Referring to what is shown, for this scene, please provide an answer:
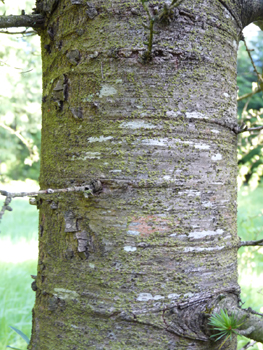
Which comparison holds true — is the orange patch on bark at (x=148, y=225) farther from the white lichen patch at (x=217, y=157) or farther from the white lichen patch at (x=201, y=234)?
the white lichen patch at (x=217, y=157)

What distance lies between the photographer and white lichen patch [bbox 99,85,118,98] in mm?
985

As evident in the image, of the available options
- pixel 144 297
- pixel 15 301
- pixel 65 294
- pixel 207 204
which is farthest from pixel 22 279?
pixel 207 204

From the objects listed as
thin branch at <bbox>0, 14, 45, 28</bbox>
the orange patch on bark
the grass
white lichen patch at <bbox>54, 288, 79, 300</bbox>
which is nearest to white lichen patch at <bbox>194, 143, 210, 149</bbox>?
the orange patch on bark

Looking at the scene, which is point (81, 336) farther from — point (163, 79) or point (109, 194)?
point (163, 79)

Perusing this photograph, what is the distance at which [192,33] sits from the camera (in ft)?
3.30

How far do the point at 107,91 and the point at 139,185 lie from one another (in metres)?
0.31

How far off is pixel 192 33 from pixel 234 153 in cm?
44

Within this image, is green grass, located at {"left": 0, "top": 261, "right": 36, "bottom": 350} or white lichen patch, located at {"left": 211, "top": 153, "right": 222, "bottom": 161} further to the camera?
green grass, located at {"left": 0, "top": 261, "right": 36, "bottom": 350}

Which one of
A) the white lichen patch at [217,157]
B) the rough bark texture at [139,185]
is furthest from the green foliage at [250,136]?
the rough bark texture at [139,185]

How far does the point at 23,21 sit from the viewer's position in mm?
1181

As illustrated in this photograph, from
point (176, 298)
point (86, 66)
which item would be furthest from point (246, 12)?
point (176, 298)

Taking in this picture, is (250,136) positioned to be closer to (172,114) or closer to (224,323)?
(172,114)

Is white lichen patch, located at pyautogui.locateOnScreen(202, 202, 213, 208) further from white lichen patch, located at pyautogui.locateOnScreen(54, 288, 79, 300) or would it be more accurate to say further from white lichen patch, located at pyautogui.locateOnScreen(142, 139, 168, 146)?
white lichen patch, located at pyautogui.locateOnScreen(54, 288, 79, 300)

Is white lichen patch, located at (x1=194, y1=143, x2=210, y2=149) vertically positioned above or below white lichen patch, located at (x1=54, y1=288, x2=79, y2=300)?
above
